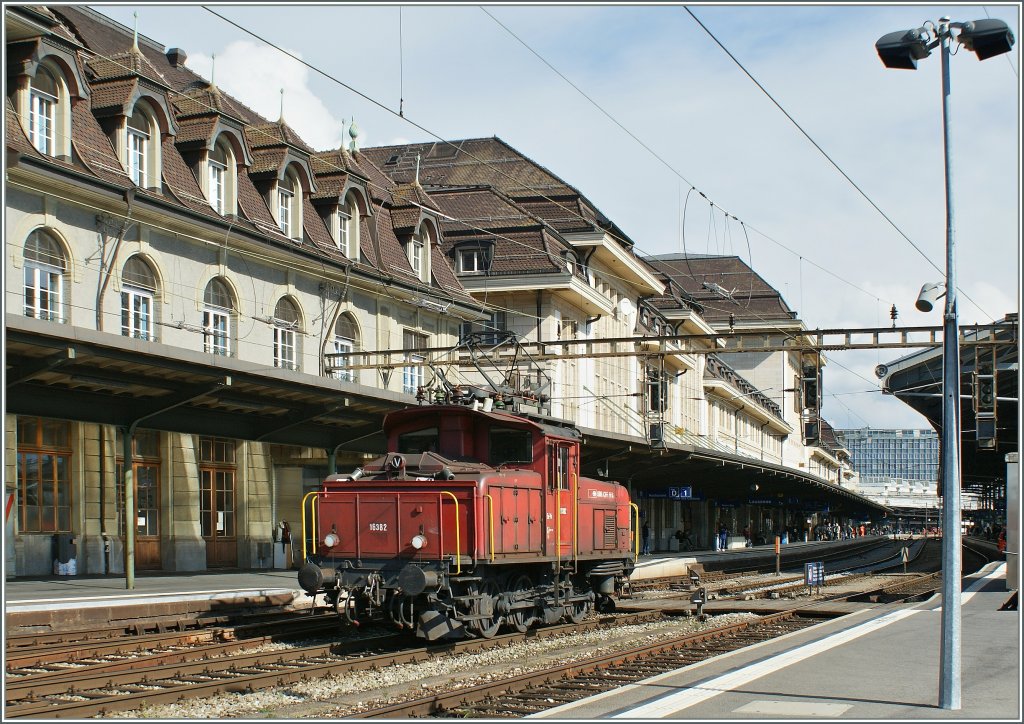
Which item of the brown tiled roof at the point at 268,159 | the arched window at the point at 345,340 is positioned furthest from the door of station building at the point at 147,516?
the brown tiled roof at the point at 268,159

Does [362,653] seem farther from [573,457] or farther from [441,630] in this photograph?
[573,457]

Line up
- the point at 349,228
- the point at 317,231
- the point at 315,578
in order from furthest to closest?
the point at 349,228 < the point at 317,231 < the point at 315,578

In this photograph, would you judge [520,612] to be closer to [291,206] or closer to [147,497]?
[147,497]

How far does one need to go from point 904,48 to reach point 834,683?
658 cm

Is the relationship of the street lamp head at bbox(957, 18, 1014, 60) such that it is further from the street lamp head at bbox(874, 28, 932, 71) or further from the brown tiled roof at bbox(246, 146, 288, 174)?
the brown tiled roof at bbox(246, 146, 288, 174)

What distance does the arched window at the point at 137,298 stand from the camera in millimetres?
26828

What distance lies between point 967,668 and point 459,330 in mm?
30743

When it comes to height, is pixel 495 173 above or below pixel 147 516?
above

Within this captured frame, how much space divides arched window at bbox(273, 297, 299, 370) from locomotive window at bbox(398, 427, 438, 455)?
16088 millimetres

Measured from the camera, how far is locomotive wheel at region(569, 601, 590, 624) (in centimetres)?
1906

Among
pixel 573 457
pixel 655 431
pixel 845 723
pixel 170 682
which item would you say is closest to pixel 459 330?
pixel 655 431

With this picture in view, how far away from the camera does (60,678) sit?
11859 millimetres

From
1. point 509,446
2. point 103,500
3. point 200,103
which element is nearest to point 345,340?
point 200,103

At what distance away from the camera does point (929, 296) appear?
35.9 ft
